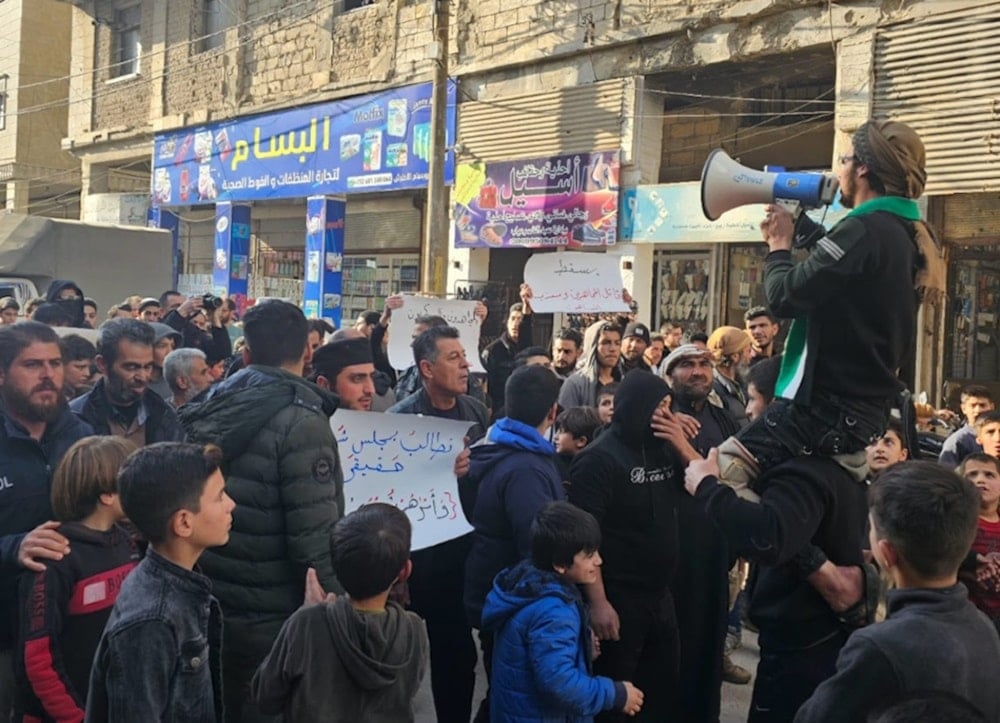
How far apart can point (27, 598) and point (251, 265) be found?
19088 millimetres

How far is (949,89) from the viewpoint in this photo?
31.9 ft

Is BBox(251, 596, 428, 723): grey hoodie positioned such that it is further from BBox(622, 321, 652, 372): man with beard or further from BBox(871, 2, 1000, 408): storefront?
BBox(871, 2, 1000, 408): storefront

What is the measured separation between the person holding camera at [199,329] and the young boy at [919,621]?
7.37m

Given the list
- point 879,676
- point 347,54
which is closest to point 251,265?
point 347,54

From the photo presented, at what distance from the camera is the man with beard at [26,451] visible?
2.70 m

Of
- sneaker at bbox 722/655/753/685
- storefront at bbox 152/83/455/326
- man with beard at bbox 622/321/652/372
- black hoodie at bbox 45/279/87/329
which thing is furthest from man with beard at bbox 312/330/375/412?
storefront at bbox 152/83/455/326

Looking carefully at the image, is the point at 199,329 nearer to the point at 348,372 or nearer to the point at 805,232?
the point at 348,372

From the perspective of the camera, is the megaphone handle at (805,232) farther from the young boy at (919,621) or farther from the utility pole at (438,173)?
the utility pole at (438,173)

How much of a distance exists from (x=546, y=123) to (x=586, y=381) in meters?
7.91

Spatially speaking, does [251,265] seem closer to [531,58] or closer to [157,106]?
[157,106]

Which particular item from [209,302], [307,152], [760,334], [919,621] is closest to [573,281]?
[760,334]

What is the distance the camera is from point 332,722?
8.13 feet

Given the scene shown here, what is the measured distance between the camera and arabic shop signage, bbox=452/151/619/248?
12.6 metres

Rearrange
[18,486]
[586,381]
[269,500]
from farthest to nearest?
[586,381] < [18,486] < [269,500]
